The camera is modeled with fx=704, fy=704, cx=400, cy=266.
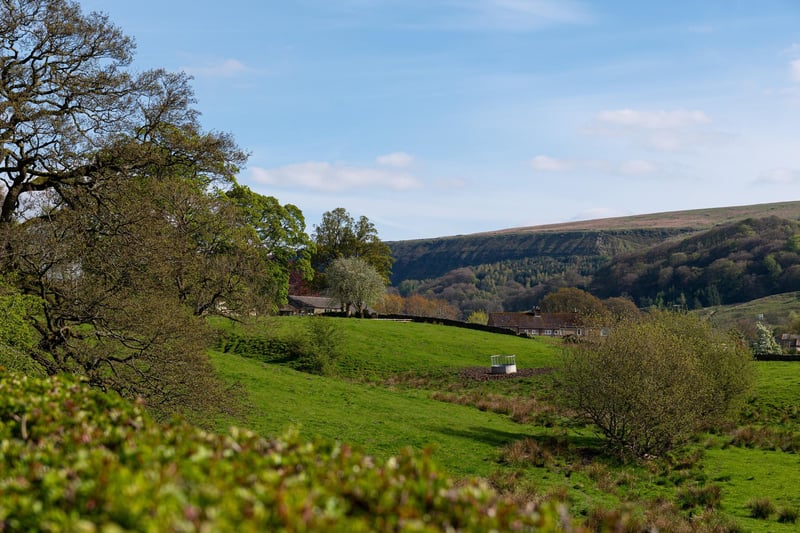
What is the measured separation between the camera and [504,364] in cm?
5859

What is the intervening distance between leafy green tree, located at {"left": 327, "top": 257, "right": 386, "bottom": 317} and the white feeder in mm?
28113

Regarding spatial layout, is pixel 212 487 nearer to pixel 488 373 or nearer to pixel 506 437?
pixel 506 437

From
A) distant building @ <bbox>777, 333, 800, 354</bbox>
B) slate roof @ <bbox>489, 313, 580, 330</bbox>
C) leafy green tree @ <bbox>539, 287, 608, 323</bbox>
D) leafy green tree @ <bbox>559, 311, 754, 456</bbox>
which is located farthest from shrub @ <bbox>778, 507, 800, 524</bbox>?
leafy green tree @ <bbox>539, 287, 608, 323</bbox>

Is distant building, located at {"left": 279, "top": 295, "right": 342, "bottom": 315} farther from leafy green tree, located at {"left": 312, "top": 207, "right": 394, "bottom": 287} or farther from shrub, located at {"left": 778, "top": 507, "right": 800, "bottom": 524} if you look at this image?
shrub, located at {"left": 778, "top": 507, "right": 800, "bottom": 524}

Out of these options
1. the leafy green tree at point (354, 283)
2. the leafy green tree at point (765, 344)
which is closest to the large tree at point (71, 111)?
the leafy green tree at point (354, 283)

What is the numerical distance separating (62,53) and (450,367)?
42.1 metres

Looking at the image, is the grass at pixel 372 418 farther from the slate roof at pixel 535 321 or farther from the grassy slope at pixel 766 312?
the grassy slope at pixel 766 312

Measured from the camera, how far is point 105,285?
20.3 metres

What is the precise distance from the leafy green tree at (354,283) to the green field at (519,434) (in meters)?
29.8

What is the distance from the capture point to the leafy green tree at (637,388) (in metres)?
28.8

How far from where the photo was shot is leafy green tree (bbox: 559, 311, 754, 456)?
28.8 m

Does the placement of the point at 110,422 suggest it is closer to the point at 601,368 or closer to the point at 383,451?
the point at 383,451

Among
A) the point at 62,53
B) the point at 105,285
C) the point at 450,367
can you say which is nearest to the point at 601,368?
the point at 105,285

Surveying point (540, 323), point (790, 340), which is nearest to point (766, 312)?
point (790, 340)
